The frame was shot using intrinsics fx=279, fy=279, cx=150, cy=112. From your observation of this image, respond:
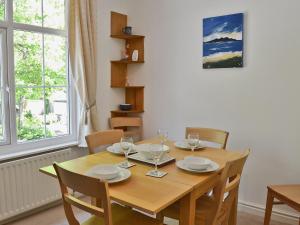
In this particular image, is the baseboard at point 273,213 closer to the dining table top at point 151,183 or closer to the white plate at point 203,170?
the dining table top at point 151,183

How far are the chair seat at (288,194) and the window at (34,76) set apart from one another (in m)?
2.07

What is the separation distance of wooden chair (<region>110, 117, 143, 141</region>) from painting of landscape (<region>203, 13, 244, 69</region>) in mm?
1046

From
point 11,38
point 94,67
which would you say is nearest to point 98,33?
point 94,67

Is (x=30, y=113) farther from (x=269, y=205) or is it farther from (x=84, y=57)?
(x=269, y=205)

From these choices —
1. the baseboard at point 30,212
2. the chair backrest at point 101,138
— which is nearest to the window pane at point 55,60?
the chair backrest at point 101,138

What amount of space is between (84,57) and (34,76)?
0.52m

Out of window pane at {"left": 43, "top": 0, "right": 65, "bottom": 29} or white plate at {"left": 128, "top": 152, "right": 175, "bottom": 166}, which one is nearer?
white plate at {"left": 128, "top": 152, "right": 175, "bottom": 166}

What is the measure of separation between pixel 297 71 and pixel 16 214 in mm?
2734

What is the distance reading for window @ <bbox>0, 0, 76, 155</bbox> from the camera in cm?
247

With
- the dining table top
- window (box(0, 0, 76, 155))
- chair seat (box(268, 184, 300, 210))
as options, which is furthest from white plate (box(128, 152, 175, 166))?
window (box(0, 0, 76, 155))

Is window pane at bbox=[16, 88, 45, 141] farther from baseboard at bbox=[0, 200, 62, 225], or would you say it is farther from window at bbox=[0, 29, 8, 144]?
baseboard at bbox=[0, 200, 62, 225]

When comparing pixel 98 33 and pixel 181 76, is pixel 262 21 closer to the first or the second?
pixel 181 76

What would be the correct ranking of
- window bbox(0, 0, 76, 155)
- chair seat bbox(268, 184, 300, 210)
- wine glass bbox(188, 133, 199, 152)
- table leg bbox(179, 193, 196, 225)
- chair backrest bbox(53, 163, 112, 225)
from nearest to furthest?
chair backrest bbox(53, 163, 112, 225), table leg bbox(179, 193, 196, 225), chair seat bbox(268, 184, 300, 210), wine glass bbox(188, 133, 199, 152), window bbox(0, 0, 76, 155)

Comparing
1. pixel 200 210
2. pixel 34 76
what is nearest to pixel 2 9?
pixel 34 76
